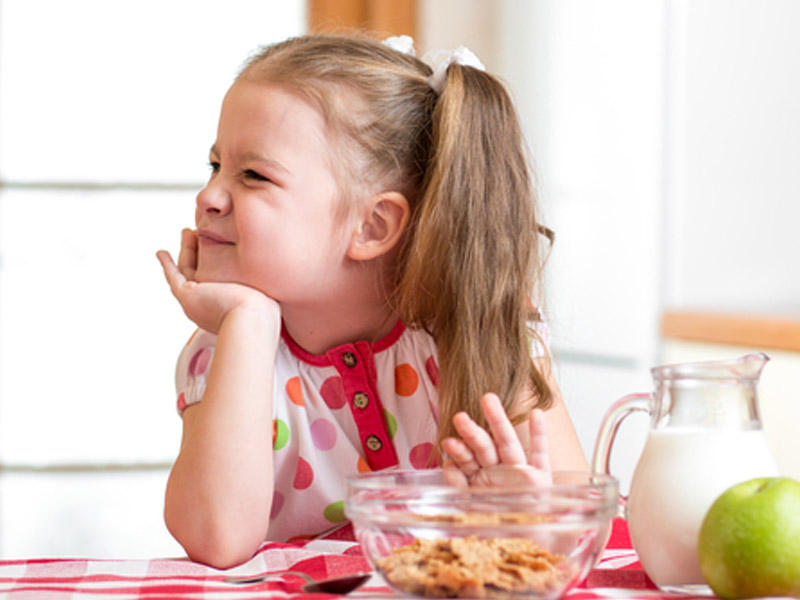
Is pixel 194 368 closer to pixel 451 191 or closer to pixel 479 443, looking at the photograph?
pixel 451 191

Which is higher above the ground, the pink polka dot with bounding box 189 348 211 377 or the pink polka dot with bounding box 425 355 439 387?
the pink polka dot with bounding box 189 348 211 377

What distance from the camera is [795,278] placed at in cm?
242

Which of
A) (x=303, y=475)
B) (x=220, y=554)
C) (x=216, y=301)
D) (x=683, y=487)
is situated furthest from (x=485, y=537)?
(x=303, y=475)

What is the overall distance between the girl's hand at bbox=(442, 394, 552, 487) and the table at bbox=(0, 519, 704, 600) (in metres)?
0.09

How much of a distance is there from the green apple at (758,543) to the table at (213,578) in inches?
2.3

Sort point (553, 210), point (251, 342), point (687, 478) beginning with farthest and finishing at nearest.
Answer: point (553, 210), point (251, 342), point (687, 478)

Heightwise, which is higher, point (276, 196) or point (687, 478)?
point (276, 196)

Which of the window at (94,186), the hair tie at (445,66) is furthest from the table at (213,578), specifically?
the window at (94,186)

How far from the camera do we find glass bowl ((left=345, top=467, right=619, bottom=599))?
0.58m

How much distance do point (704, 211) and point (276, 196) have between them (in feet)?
5.45

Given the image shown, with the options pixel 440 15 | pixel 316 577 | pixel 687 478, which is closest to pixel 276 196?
pixel 316 577

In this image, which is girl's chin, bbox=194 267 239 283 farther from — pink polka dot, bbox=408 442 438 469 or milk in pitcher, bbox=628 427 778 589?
milk in pitcher, bbox=628 427 778 589

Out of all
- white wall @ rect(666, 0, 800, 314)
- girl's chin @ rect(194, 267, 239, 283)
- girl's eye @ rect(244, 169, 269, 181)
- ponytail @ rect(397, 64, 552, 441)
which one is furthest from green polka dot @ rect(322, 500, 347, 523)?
white wall @ rect(666, 0, 800, 314)

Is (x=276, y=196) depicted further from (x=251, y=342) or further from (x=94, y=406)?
(x=94, y=406)
